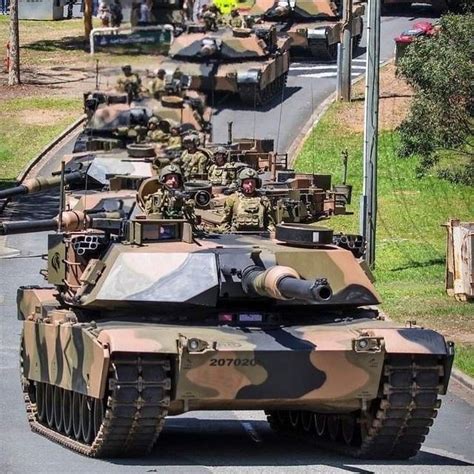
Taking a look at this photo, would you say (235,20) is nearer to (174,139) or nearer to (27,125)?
(27,125)

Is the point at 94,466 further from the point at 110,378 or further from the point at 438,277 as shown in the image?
the point at 438,277

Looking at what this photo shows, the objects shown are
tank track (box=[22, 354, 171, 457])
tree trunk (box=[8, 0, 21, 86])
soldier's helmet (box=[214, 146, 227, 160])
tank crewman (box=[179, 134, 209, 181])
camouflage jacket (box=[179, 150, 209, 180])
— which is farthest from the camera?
tree trunk (box=[8, 0, 21, 86])

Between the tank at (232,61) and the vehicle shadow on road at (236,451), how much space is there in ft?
85.8

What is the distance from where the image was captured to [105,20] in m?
44.8

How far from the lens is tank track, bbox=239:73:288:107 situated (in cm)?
4682

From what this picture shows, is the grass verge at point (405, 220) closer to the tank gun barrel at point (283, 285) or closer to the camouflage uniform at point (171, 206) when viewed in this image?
the camouflage uniform at point (171, 206)

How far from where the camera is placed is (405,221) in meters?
37.8

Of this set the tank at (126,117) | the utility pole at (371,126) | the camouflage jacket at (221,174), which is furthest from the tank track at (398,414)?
the tank at (126,117)

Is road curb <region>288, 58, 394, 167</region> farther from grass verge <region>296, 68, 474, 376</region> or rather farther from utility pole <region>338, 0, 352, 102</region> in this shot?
utility pole <region>338, 0, 352, 102</region>

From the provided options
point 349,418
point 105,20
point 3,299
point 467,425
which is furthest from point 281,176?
point 349,418

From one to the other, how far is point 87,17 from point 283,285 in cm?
3470

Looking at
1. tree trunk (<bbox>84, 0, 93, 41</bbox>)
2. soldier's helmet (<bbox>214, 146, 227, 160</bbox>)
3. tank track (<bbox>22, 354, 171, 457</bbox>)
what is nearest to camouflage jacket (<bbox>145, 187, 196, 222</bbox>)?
tank track (<bbox>22, 354, 171, 457</bbox>)

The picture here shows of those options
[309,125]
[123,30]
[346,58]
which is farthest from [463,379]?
[346,58]

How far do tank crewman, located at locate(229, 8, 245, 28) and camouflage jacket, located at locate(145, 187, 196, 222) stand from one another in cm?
3045
